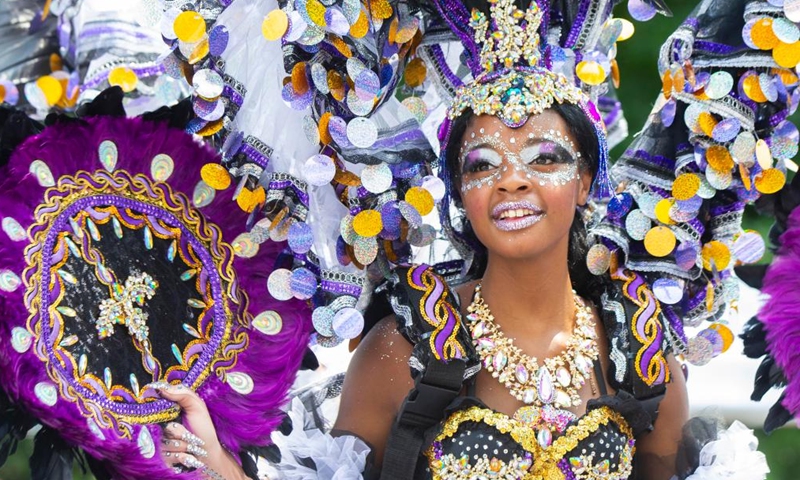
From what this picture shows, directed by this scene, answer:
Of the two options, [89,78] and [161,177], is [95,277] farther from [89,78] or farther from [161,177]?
[89,78]

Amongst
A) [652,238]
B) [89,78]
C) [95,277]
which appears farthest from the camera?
[89,78]

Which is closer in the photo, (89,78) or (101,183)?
(101,183)

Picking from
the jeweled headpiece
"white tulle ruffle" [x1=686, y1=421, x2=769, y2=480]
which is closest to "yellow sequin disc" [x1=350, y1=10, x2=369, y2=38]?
the jeweled headpiece

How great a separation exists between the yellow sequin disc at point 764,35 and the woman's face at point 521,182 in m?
0.46

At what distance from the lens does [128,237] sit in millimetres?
2736

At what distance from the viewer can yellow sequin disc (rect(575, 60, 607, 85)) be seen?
111 inches

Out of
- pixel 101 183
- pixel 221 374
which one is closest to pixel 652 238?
pixel 221 374

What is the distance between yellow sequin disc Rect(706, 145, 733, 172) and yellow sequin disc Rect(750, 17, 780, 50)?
245 millimetres

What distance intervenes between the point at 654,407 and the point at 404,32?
1.00m

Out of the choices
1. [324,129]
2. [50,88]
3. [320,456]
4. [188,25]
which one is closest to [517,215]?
[324,129]

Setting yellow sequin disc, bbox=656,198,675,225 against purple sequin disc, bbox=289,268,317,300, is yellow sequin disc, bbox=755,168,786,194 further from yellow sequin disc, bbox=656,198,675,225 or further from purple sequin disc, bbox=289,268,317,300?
purple sequin disc, bbox=289,268,317,300

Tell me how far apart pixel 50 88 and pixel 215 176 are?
1.04 meters

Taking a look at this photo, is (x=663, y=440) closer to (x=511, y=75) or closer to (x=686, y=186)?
(x=686, y=186)

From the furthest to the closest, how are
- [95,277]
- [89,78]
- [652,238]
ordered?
[89,78]
[652,238]
[95,277]
